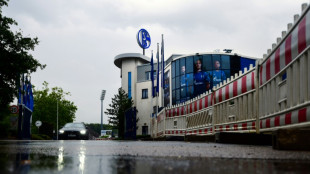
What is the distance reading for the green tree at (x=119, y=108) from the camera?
66.8m

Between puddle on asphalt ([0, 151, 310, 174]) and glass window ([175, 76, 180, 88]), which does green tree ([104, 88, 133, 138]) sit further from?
puddle on asphalt ([0, 151, 310, 174])

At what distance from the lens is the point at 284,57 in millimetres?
6609

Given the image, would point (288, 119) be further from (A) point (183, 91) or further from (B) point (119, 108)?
(B) point (119, 108)

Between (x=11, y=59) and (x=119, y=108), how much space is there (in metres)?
46.3

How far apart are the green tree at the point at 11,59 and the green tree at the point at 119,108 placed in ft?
146

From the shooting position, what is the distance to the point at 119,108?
221 ft

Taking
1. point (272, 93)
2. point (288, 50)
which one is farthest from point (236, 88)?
point (288, 50)

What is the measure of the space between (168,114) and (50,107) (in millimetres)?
46166

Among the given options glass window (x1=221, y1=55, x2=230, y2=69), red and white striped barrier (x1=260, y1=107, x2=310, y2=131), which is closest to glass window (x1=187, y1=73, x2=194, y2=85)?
glass window (x1=221, y1=55, x2=230, y2=69)

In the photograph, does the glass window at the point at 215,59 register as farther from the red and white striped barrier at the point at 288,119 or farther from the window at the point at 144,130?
the red and white striped barrier at the point at 288,119

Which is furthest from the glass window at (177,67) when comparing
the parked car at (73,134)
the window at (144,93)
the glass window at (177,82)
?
the parked car at (73,134)

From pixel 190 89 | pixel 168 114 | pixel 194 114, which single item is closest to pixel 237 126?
pixel 194 114

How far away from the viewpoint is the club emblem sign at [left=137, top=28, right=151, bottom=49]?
69000 mm

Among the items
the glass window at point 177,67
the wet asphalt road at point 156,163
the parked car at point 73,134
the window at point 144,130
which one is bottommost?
the window at point 144,130
